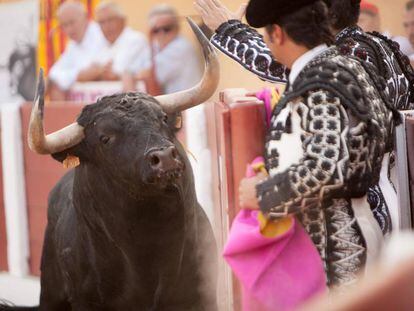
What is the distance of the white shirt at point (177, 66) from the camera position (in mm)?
4352

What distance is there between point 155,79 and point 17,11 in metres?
2.64

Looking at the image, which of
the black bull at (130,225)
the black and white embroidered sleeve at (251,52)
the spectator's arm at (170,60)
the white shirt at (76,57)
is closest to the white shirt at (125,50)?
the white shirt at (76,57)

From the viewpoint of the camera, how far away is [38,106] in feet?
7.88

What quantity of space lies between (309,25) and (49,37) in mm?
4963

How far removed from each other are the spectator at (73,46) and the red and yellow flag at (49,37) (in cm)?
10

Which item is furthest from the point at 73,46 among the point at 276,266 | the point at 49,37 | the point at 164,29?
the point at 276,266

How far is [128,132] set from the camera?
2338 millimetres

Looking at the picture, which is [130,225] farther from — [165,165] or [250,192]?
[250,192]

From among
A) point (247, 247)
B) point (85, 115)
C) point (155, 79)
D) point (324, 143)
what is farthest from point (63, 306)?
point (155, 79)

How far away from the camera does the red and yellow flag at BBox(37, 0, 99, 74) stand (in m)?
6.20

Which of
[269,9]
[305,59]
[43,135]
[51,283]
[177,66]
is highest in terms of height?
[177,66]

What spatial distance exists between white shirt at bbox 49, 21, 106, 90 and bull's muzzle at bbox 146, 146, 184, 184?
3.41 metres

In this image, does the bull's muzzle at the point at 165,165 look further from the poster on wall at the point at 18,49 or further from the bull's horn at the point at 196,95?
the poster on wall at the point at 18,49

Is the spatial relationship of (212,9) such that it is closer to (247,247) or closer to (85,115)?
(85,115)
